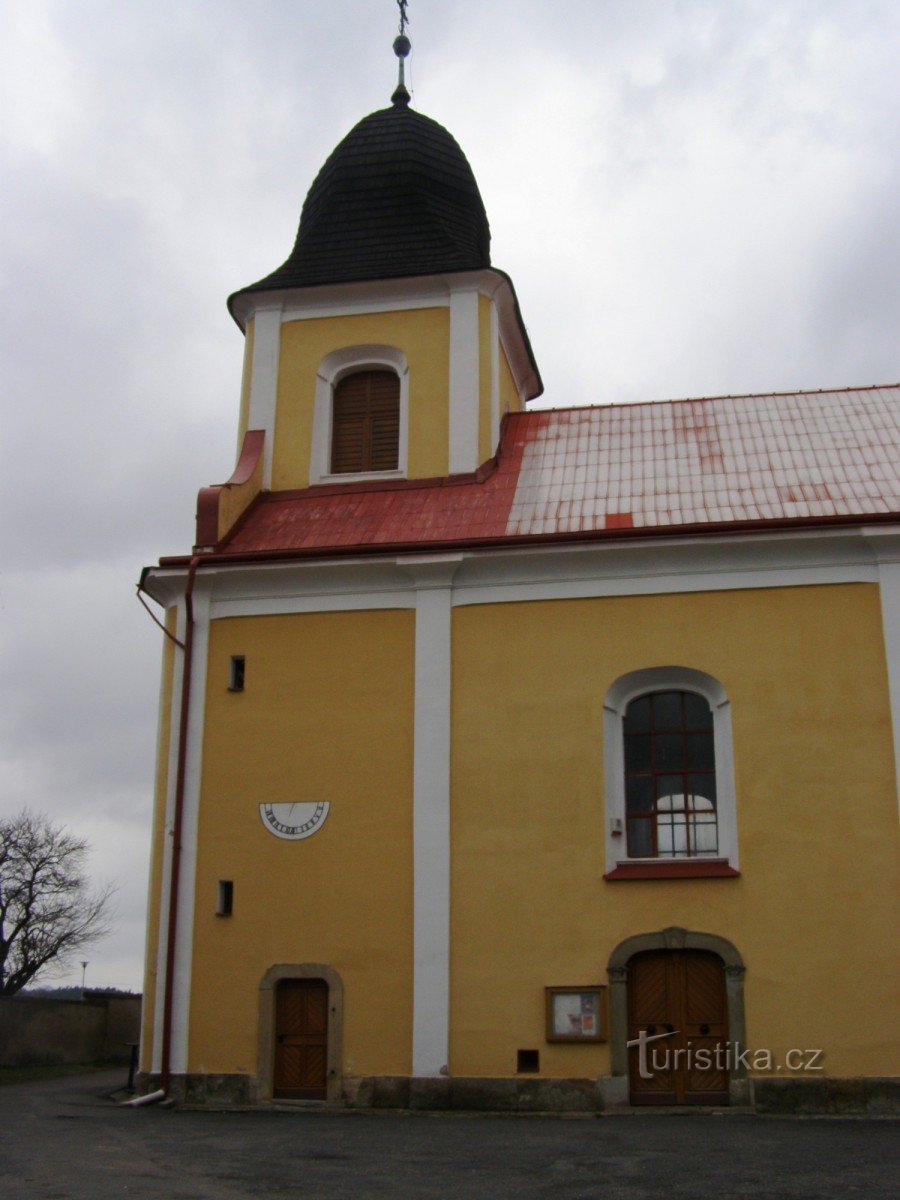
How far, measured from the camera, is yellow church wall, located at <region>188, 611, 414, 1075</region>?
16953 millimetres

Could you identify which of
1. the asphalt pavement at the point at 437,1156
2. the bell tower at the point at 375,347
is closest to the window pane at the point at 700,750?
the asphalt pavement at the point at 437,1156

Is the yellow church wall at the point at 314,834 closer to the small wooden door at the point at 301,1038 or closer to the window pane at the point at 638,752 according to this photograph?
the small wooden door at the point at 301,1038

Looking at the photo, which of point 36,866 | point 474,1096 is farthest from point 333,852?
point 36,866

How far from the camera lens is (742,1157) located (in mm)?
11344

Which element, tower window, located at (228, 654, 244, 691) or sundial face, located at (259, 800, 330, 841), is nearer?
sundial face, located at (259, 800, 330, 841)

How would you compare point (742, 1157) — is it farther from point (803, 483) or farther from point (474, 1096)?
point (803, 483)

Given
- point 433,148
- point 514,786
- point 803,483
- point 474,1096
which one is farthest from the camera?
point 433,148

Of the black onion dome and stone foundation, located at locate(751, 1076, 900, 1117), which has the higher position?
the black onion dome

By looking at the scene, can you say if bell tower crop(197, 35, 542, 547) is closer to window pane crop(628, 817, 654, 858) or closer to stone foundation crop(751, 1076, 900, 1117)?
window pane crop(628, 817, 654, 858)

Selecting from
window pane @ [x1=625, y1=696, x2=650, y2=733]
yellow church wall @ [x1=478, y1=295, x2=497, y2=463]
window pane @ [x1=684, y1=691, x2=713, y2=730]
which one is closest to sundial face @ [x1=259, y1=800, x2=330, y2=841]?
window pane @ [x1=625, y1=696, x2=650, y2=733]

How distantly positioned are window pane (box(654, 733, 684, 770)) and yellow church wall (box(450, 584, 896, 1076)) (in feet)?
2.78

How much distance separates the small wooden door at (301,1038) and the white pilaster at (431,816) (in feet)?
4.19

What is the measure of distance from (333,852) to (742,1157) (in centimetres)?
737

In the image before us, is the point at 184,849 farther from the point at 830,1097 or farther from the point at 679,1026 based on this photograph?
the point at 830,1097
